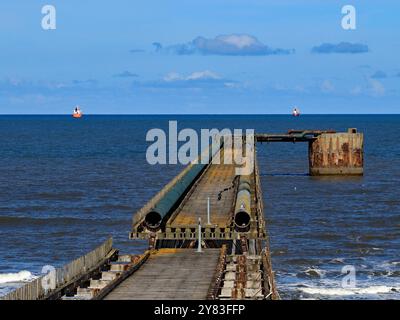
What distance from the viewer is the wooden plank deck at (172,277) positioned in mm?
28562

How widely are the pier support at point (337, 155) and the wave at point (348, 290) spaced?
68054 millimetres

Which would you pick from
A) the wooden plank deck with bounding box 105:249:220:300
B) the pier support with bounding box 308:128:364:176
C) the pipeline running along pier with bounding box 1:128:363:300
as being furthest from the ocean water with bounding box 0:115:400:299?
the wooden plank deck with bounding box 105:249:220:300

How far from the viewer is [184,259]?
120ft

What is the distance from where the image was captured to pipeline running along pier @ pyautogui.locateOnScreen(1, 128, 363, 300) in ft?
96.4

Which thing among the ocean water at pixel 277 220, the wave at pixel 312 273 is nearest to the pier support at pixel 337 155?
the ocean water at pixel 277 220

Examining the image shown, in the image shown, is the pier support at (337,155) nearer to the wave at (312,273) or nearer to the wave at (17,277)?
the wave at (312,273)

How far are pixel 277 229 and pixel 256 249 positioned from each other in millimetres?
25188

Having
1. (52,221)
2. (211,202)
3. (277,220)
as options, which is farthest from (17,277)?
(277,220)

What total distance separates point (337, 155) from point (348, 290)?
70.2 m

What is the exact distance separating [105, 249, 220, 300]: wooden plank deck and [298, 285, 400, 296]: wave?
9.07 m

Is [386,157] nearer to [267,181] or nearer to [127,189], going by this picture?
[267,181]

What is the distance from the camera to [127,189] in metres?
98.3
